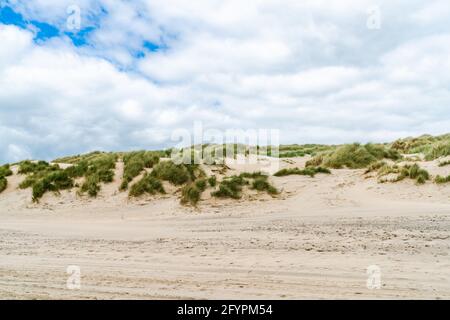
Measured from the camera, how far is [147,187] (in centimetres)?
1609

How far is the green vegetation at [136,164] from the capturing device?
17073 mm

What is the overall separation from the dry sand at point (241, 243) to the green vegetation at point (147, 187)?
0.42 meters

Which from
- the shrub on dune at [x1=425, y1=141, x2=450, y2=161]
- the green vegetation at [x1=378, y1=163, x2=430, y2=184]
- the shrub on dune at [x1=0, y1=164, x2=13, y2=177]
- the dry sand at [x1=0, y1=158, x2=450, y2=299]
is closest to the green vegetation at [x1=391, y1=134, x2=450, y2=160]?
the shrub on dune at [x1=425, y1=141, x2=450, y2=161]

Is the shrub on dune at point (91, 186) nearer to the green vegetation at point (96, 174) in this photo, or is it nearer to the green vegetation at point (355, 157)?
the green vegetation at point (96, 174)

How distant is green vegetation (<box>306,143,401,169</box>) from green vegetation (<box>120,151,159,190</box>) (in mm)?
7783

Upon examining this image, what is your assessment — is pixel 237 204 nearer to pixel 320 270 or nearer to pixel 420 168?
pixel 420 168

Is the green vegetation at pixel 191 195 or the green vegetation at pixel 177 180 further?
the green vegetation at pixel 177 180

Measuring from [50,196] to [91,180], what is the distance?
159 cm

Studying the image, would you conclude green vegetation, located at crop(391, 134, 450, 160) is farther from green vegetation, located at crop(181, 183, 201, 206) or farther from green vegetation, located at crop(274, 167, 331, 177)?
green vegetation, located at crop(181, 183, 201, 206)

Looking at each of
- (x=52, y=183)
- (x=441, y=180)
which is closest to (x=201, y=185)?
(x=52, y=183)

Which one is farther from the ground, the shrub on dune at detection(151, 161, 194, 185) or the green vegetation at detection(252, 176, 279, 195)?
the shrub on dune at detection(151, 161, 194, 185)

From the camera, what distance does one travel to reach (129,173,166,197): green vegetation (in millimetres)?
15986

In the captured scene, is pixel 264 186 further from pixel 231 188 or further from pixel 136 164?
pixel 136 164

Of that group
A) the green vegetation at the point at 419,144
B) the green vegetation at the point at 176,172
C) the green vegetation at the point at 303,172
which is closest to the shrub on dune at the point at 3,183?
the green vegetation at the point at 176,172
